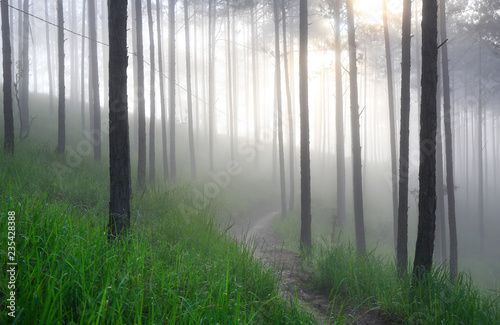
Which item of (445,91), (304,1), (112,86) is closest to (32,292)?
(112,86)

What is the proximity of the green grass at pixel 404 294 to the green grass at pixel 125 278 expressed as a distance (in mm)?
1125

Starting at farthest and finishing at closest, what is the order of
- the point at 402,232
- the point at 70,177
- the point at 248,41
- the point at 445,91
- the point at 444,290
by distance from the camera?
the point at 248,41, the point at 445,91, the point at 70,177, the point at 402,232, the point at 444,290

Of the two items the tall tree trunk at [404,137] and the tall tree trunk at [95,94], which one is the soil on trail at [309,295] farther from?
the tall tree trunk at [95,94]

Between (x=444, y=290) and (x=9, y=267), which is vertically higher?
(x=9, y=267)

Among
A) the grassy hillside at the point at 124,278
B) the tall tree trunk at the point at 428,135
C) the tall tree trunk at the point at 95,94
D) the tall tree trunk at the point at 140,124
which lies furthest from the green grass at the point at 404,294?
the tall tree trunk at the point at 95,94

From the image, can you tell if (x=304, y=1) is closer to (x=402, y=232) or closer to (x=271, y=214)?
(x=402, y=232)

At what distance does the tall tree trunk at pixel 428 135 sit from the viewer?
18.1 ft

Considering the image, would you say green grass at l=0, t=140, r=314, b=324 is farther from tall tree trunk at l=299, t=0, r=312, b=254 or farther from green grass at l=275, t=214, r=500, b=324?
tall tree trunk at l=299, t=0, r=312, b=254

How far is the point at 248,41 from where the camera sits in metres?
29.6

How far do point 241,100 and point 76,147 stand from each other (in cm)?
2370

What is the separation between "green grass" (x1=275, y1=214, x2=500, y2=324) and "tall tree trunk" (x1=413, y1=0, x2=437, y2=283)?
0.38 m

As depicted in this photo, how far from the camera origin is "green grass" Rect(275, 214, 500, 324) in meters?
4.23

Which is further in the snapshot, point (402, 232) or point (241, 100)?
point (241, 100)

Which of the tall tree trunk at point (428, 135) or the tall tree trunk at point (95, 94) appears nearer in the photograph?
the tall tree trunk at point (428, 135)
